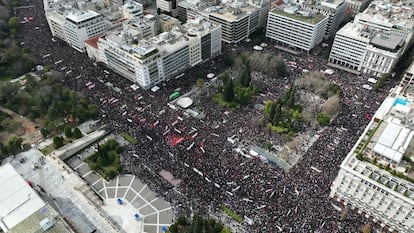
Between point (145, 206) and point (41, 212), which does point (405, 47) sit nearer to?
point (145, 206)

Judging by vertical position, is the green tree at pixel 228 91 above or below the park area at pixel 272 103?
above

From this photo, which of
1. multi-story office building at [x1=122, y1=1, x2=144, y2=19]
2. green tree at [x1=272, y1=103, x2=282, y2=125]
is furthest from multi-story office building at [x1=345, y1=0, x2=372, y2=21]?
multi-story office building at [x1=122, y1=1, x2=144, y2=19]

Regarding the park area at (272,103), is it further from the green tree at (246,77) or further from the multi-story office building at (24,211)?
the multi-story office building at (24,211)

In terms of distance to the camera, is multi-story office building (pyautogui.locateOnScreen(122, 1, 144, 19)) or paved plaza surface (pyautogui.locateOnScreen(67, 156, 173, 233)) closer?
paved plaza surface (pyautogui.locateOnScreen(67, 156, 173, 233))

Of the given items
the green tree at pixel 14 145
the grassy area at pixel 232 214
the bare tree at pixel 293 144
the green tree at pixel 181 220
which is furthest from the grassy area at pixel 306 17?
the green tree at pixel 14 145

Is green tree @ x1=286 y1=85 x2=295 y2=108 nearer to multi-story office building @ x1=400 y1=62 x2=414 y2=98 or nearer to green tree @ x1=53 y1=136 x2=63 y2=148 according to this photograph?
multi-story office building @ x1=400 y1=62 x2=414 y2=98

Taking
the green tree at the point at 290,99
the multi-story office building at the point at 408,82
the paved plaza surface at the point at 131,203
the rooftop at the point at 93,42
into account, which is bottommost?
the paved plaza surface at the point at 131,203
